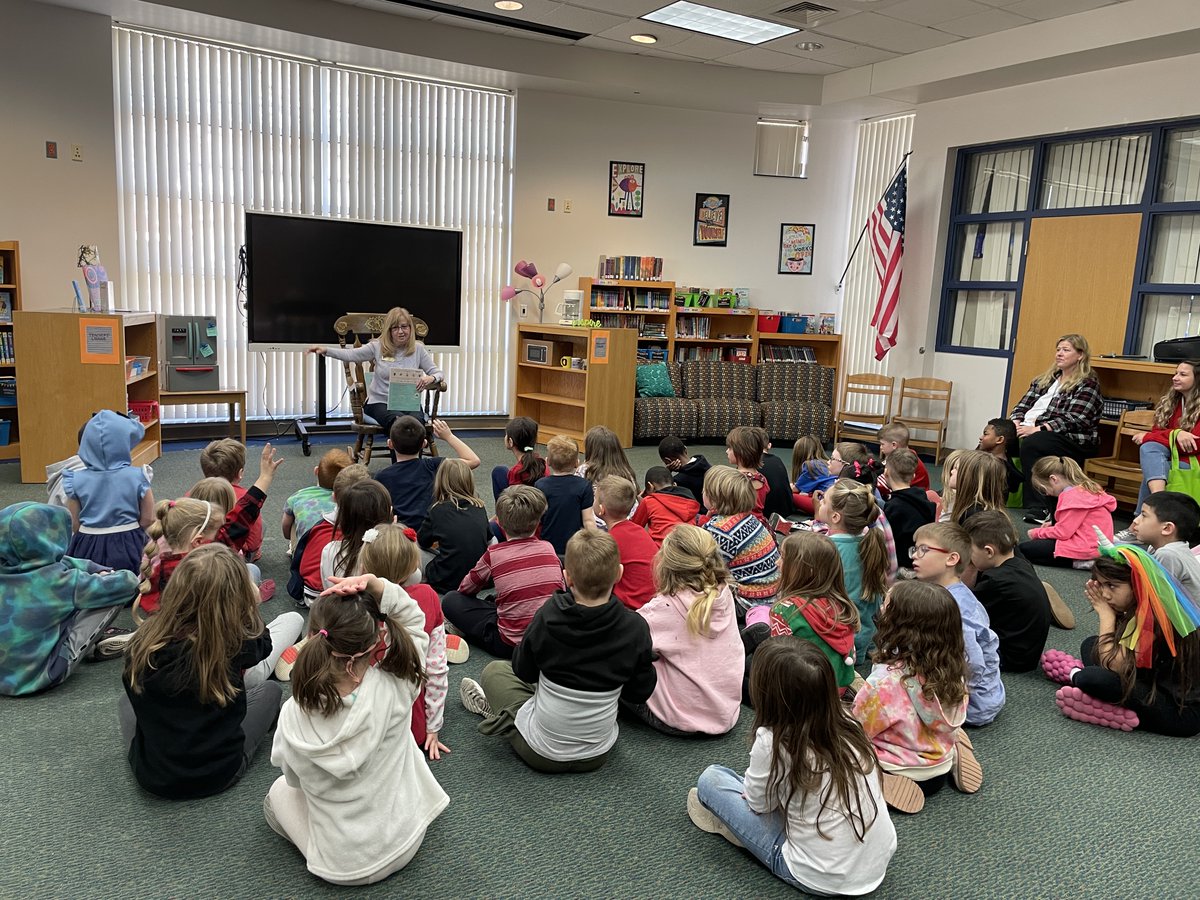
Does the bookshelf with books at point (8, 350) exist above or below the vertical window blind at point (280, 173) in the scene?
below

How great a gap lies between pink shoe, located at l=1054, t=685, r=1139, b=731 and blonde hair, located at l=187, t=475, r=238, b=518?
135 inches

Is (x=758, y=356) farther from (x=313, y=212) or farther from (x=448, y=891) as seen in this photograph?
(x=448, y=891)

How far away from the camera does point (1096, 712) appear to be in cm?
322

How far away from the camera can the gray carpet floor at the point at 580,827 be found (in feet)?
7.15

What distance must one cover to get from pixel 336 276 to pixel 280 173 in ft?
3.92

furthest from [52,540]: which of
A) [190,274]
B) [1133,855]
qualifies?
[190,274]

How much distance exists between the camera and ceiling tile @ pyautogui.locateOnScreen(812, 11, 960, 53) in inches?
284

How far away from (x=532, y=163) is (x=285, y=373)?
11.1 ft

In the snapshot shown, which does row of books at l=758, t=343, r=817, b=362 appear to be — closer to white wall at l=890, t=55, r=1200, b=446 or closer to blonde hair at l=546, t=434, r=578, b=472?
white wall at l=890, t=55, r=1200, b=446

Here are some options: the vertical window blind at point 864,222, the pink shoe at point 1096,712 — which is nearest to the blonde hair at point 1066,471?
the pink shoe at point 1096,712

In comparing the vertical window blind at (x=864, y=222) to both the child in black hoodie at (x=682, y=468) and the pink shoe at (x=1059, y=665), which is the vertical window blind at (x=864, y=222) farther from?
the pink shoe at (x=1059, y=665)

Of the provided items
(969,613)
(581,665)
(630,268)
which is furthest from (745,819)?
(630,268)

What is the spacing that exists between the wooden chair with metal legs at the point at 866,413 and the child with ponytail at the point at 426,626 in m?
7.19

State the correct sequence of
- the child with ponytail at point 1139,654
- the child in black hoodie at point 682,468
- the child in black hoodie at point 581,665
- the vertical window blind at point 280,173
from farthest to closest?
1. the vertical window blind at point 280,173
2. the child in black hoodie at point 682,468
3. the child with ponytail at point 1139,654
4. the child in black hoodie at point 581,665
